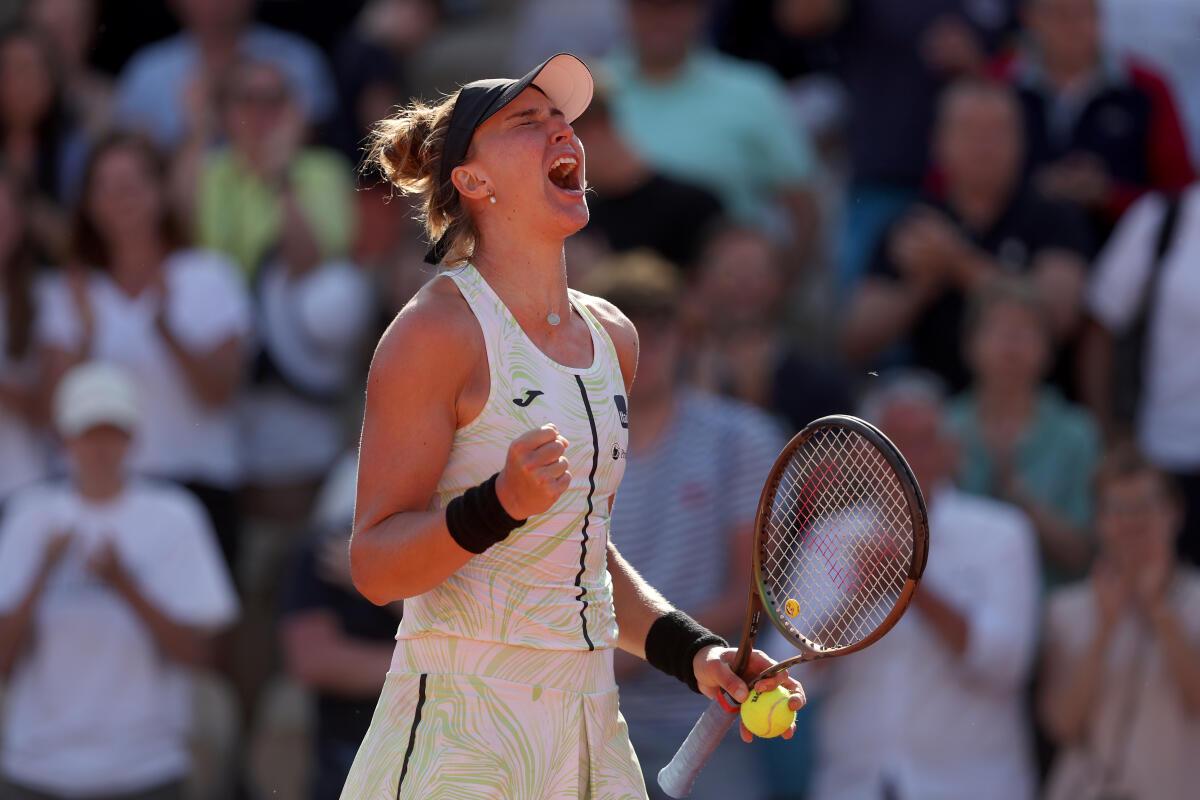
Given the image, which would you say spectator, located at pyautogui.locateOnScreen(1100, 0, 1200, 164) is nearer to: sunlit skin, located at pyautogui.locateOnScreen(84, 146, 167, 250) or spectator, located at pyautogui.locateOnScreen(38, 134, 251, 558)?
spectator, located at pyautogui.locateOnScreen(38, 134, 251, 558)

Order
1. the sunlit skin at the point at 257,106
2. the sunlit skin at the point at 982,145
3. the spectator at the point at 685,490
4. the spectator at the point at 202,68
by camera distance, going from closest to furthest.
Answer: the spectator at the point at 685,490 → the sunlit skin at the point at 982,145 → the sunlit skin at the point at 257,106 → the spectator at the point at 202,68

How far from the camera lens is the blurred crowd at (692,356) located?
6883 mm

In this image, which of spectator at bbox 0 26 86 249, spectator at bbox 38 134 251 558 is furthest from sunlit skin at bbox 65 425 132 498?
spectator at bbox 0 26 86 249

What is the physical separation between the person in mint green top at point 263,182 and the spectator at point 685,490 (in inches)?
85.3

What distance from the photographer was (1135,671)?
6.90 meters

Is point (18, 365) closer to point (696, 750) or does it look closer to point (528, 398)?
point (528, 398)

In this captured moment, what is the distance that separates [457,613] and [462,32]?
683cm

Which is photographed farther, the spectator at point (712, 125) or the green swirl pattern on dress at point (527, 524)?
the spectator at point (712, 125)

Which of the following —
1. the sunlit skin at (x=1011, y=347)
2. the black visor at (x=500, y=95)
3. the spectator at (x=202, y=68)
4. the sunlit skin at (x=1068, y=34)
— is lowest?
the spectator at (x=202, y=68)

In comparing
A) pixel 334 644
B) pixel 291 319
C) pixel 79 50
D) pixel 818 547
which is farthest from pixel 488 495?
pixel 79 50

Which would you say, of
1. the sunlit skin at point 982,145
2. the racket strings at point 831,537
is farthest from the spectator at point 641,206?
the racket strings at point 831,537

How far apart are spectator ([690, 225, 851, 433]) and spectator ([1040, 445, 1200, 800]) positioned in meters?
1.23

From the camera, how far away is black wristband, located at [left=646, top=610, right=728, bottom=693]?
3795 mm

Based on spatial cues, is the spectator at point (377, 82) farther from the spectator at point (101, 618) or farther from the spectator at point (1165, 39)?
the spectator at point (1165, 39)
